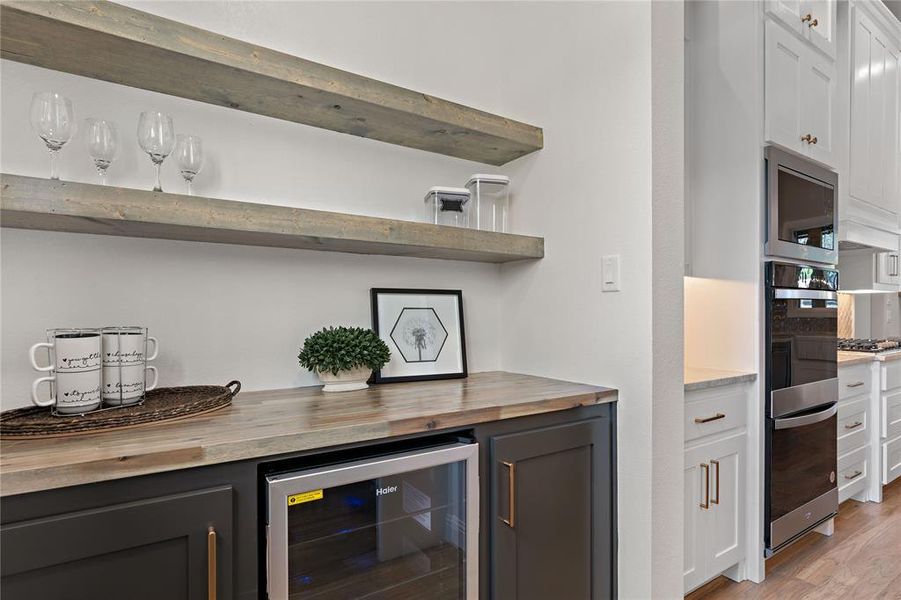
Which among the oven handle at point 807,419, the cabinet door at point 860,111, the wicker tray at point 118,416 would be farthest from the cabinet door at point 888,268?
the wicker tray at point 118,416

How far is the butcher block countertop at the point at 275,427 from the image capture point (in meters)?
0.81

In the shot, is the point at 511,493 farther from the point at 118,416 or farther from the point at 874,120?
the point at 874,120

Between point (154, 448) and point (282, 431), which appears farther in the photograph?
point (282, 431)

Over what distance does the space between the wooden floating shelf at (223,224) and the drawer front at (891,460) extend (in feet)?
9.13

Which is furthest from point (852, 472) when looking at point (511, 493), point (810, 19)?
point (511, 493)

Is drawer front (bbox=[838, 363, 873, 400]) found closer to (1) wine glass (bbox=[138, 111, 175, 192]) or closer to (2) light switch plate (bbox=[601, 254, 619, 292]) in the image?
(2) light switch plate (bbox=[601, 254, 619, 292])

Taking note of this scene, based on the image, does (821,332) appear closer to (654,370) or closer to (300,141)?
(654,370)

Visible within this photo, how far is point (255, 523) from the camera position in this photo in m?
0.96

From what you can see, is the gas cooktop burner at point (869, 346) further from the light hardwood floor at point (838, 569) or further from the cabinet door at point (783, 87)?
the cabinet door at point (783, 87)

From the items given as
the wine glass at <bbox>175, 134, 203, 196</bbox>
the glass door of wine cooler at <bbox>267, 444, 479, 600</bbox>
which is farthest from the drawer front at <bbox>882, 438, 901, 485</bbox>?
the wine glass at <bbox>175, 134, 203, 196</bbox>

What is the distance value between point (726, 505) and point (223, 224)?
210 centimetres

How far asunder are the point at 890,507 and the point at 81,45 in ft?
13.9

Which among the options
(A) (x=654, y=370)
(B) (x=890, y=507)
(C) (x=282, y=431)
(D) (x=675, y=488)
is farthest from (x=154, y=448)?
(B) (x=890, y=507)

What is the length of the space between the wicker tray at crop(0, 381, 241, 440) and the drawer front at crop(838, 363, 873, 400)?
303 cm
